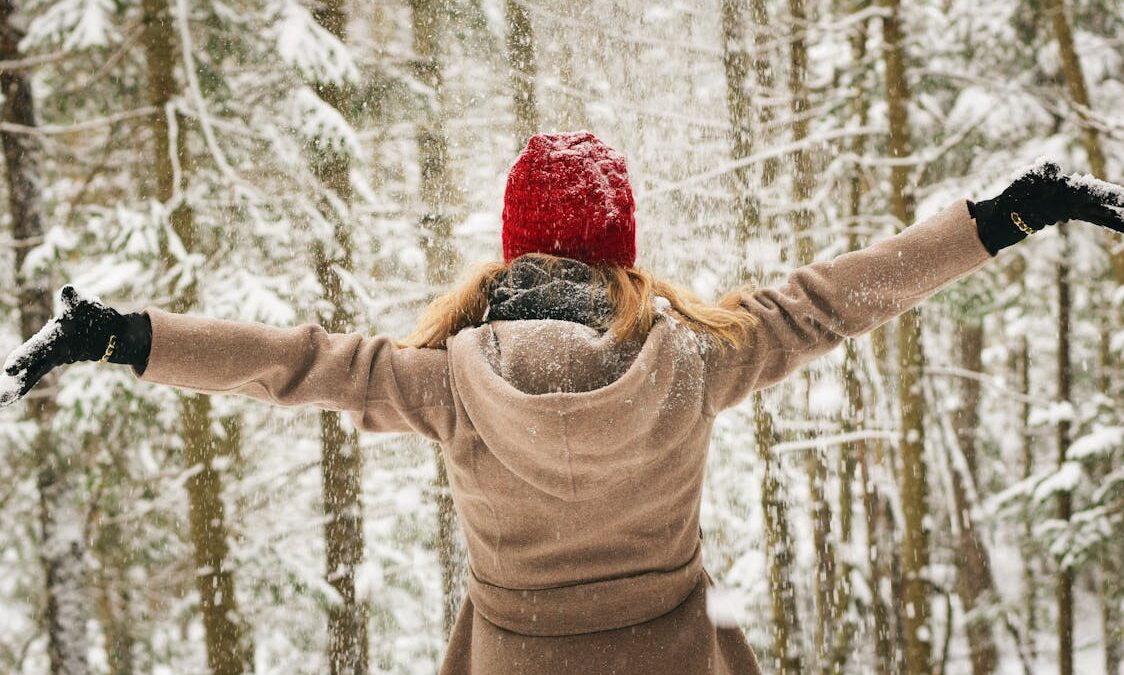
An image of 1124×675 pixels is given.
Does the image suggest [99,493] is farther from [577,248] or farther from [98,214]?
[577,248]

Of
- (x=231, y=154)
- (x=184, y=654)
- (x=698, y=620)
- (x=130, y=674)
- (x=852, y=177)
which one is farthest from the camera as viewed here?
(x=184, y=654)

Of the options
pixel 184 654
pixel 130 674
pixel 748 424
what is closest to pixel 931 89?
pixel 748 424

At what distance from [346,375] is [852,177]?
6.89 metres

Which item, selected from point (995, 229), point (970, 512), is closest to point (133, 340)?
point (995, 229)

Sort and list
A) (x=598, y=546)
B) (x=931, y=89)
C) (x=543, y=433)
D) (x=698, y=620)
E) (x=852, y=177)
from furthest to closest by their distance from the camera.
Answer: (x=931, y=89), (x=852, y=177), (x=698, y=620), (x=598, y=546), (x=543, y=433)

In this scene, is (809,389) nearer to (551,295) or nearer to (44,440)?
(551,295)

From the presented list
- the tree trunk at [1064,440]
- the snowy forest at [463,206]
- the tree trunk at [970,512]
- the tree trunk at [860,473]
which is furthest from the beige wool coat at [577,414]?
the tree trunk at [970,512]

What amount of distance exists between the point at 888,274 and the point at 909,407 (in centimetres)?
547

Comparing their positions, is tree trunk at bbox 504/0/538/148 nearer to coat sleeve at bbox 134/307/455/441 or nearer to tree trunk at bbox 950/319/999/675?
coat sleeve at bbox 134/307/455/441

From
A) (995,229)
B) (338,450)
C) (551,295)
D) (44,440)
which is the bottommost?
(338,450)

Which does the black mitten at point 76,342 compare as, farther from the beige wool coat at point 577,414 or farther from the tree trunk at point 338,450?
the tree trunk at point 338,450

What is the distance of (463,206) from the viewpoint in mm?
7996

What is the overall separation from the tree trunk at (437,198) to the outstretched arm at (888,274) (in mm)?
5913

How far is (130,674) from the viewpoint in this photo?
973 centimetres
